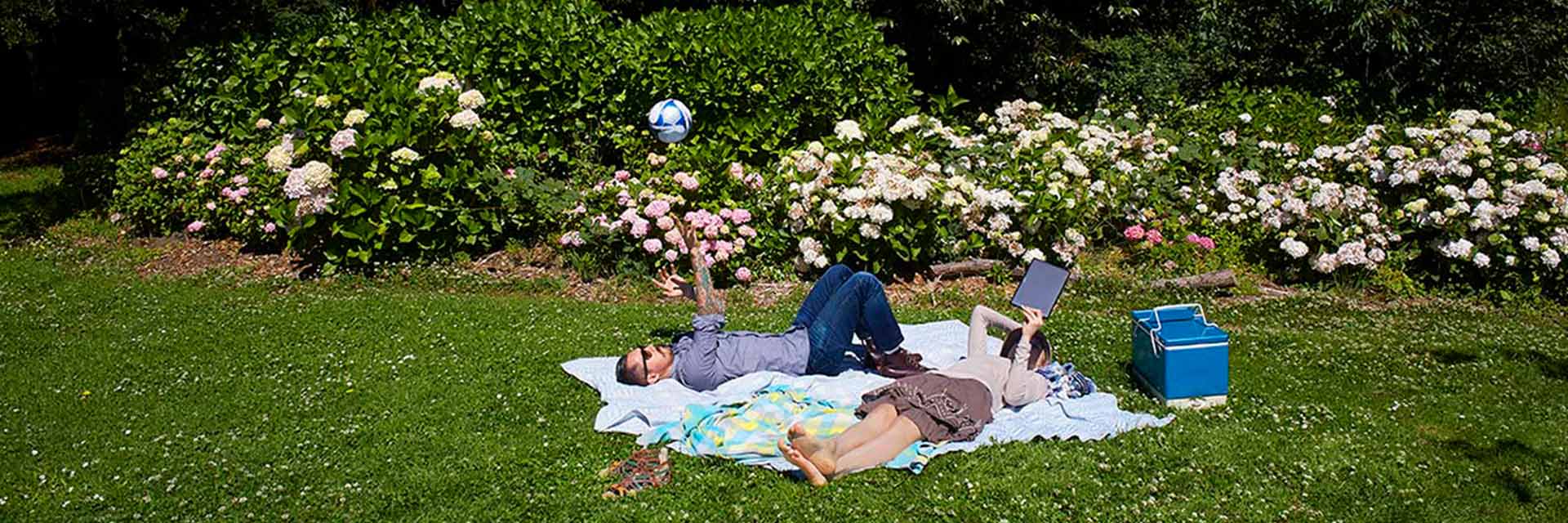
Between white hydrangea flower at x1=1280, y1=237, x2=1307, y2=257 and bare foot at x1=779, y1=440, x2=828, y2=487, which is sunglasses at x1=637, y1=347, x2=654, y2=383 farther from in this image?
white hydrangea flower at x1=1280, y1=237, x2=1307, y2=257

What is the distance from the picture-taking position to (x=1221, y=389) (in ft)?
18.6

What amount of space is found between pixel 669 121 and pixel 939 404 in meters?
3.06

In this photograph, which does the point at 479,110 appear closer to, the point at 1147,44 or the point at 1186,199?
the point at 1186,199

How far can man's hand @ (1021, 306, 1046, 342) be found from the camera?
5.46 meters

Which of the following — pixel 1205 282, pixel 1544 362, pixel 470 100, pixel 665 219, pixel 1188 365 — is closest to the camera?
pixel 1188 365

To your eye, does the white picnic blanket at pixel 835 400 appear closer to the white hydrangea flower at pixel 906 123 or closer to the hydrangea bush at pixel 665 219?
the hydrangea bush at pixel 665 219

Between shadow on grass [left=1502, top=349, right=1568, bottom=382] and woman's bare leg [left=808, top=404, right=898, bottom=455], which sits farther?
shadow on grass [left=1502, top=349, right=1568, bottom=382]

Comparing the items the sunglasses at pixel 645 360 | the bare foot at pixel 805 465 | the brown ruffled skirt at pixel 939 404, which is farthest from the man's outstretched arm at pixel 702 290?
the bare foot at pixel 805 465

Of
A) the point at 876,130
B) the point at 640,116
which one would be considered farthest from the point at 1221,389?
the point at 640,116

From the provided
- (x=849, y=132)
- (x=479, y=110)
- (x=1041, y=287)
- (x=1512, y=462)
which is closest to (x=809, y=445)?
(x=1041, y=287)

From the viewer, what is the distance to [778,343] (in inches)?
243

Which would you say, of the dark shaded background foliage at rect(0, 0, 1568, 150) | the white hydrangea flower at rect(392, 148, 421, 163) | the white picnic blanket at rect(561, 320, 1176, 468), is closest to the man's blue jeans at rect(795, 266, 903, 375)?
the white picnic blanket at rect(561, 320, 1176, 468)

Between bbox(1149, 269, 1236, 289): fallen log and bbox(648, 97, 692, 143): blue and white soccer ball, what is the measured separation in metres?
3.35

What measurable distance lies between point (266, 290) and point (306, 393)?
2779mm
